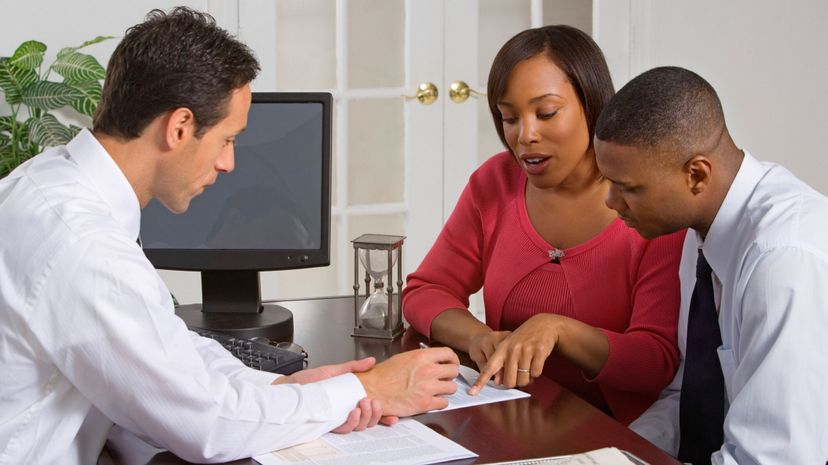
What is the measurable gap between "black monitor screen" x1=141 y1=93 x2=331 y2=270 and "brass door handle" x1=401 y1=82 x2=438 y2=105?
1.80m

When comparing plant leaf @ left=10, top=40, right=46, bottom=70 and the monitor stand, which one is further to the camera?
plant leaf @ left=10, top=40, right=46, bottom=70

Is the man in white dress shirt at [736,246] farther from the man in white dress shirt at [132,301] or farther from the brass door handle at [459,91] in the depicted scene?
the brass door handle at [459,91]

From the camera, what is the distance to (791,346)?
1377 millimetres

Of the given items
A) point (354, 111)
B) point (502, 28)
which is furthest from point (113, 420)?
point (502, 28)

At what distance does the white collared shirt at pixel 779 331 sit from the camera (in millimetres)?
1376

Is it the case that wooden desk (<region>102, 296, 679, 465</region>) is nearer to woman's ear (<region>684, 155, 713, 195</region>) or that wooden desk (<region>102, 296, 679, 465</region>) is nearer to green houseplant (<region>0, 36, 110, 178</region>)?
woman's ear (<region>684, 155, 713, 195</region>)

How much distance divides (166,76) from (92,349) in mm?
399

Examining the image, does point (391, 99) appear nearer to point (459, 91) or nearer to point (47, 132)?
point (459, 91)

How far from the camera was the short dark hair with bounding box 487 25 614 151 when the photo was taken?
6.79ft

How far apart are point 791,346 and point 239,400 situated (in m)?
0.75

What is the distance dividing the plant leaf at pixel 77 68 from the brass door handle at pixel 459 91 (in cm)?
133

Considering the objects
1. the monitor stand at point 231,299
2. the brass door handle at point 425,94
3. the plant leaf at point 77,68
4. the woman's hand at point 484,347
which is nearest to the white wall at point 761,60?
the brass door handle at point 425,94

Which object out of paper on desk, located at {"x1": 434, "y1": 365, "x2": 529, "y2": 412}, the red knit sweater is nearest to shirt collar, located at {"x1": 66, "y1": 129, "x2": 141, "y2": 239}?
paper on desk, located at {"x1": 434, "y1": 365, "x2": 529, "y2": 412}

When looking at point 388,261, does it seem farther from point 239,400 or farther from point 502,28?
point 502,28
